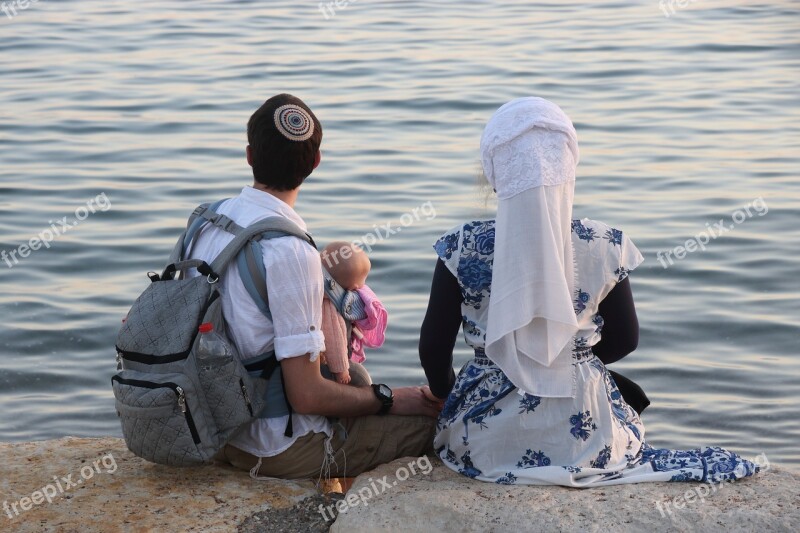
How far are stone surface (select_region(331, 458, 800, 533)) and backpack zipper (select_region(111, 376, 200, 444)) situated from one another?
457 millimetres

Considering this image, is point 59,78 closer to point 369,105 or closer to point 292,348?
point 369,105

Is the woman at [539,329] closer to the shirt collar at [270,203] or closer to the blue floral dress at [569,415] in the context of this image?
the blue floral dress at [569,415]

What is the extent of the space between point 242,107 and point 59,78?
8.54ft

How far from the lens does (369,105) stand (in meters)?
10.9

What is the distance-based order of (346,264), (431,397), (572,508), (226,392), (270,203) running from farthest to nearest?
(431,397) < (346,264) < (270,203) < (226,392) < (572,508)

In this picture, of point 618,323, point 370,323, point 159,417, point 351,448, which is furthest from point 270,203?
point 618,323

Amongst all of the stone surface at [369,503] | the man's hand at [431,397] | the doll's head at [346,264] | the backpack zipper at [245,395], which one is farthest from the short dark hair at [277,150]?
the stone surface at [369,503]

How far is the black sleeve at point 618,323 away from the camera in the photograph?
3.18 meters

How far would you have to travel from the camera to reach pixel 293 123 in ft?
10.1

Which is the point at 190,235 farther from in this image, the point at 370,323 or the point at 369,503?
the point at 369,503

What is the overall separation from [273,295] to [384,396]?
544 mm

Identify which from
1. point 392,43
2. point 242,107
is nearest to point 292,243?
point 242,107

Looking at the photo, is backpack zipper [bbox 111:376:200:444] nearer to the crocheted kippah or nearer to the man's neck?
the man's neck

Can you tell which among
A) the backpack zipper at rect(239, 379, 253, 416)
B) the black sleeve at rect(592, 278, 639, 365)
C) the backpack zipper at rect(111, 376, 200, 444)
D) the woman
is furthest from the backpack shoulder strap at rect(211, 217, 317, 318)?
the black sleeve at rect(592, 278, 639, 365)
